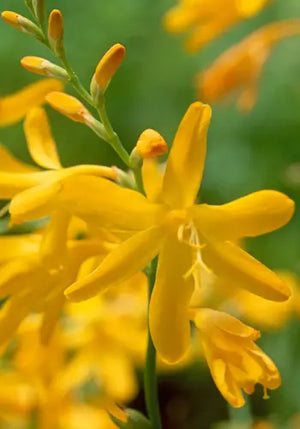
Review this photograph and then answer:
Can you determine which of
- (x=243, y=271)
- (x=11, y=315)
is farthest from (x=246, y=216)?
(x=11, y=315)

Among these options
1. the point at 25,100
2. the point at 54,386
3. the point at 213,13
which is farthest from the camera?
the point at 213,13

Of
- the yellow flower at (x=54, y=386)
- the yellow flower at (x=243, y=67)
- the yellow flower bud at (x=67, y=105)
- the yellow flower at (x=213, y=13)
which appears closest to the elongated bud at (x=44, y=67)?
the yellow flower bud at (x=67, y=105)

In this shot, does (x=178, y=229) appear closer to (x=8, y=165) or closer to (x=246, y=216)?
(x=246, y=216)

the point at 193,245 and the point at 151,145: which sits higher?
the point at 151,145

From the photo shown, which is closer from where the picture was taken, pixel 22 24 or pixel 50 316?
pixel 22 24

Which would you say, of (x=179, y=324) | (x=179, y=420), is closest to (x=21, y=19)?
(x=179, y=324)

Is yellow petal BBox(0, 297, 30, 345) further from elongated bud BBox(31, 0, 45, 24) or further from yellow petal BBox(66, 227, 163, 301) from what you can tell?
elongated bud BBox(31, 0, 45, 24)

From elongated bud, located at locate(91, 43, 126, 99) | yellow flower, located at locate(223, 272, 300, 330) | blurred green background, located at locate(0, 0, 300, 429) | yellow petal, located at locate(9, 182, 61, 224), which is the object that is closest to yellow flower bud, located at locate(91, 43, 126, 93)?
elongated bud, located at locate(91, 43, 126, 99)

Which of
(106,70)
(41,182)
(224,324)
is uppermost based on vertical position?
(106,70)
